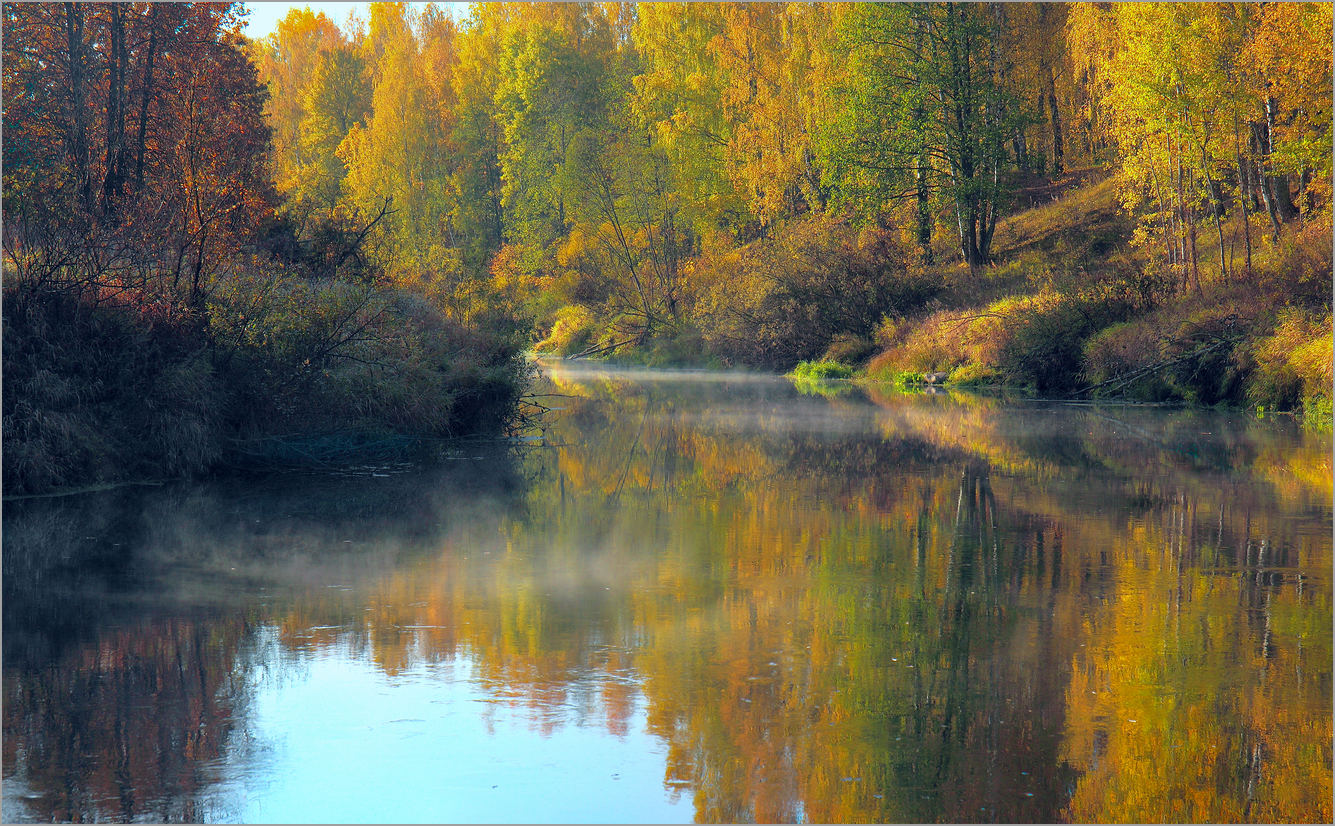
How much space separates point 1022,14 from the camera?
50.5 metres

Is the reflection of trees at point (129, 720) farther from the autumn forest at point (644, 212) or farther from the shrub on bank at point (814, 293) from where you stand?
the shrub on bank at point (814, 293)

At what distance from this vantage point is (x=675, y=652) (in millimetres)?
7414

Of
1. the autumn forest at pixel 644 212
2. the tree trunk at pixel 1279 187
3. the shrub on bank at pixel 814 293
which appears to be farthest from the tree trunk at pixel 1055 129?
Result: the tree trunk at pixel 1279 187

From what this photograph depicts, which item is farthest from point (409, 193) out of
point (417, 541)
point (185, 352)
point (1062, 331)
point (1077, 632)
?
point (1077, 632)

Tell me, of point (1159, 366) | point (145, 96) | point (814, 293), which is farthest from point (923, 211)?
point (145, 96)

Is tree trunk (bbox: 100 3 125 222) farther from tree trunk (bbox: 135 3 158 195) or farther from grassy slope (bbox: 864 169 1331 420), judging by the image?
grassy slope (bbox: 864 169 1331 420)

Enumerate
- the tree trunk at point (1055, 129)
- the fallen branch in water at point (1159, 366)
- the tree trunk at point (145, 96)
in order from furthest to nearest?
1. the tree trunk at point (1055, 129)
2. the fallen branch in water at point (1159, 366)
3. the tree trunk at point (145, 96)

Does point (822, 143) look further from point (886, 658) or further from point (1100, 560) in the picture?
point (886, 658)

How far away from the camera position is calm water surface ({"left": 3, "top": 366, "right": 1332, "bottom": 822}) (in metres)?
5.35

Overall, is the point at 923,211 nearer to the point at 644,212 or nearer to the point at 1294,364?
the point at 644,212

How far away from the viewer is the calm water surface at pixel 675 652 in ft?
17.6

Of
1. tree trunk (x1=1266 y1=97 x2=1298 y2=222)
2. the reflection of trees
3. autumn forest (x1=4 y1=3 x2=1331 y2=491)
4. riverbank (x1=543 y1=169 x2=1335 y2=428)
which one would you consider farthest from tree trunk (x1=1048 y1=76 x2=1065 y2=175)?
the reflection of trees

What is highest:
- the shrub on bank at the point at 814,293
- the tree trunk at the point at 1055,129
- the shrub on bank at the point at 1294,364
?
the tree trunk at the point at 1055,129

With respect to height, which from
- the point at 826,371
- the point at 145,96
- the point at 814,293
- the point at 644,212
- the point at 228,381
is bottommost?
the point at 826,371
